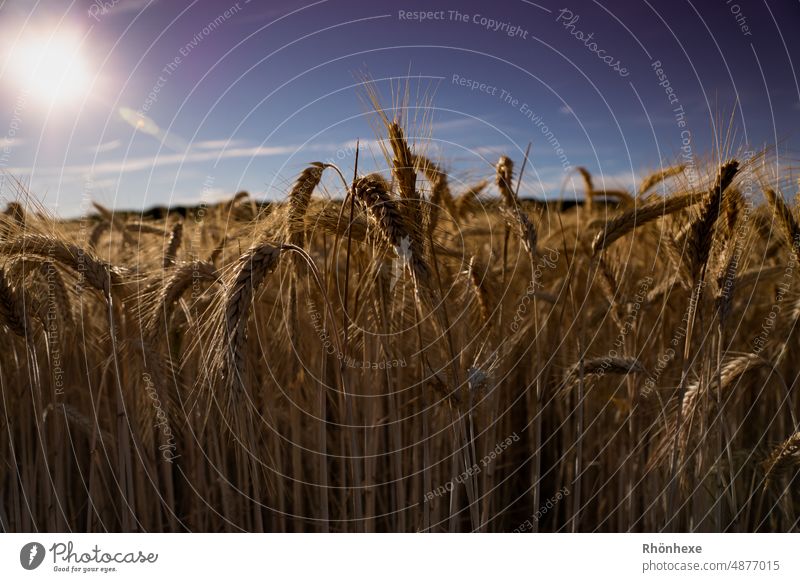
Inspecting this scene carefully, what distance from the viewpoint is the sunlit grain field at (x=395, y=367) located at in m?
2.04

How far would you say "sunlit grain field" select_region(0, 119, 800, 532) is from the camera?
2045 mm

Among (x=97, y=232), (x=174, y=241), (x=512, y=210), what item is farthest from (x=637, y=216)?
(x=97, y=232)

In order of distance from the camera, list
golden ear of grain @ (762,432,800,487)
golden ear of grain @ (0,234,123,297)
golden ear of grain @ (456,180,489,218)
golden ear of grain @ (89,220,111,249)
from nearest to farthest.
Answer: golden ear of grain @ (0,234,123,297), golden ear of grain @ (762,432,800,487), golden ear of grain @ (456,180,489,218), golden ear of grain @ (89,220,111,249)

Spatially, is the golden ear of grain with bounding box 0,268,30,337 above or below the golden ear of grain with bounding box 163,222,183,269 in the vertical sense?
below

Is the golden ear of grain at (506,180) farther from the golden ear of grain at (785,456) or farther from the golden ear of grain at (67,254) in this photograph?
the golden ear of grain at (67,254)

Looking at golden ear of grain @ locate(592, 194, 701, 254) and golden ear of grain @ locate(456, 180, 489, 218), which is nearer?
golden ear of grain @ locate(592, 194, 701, 254)

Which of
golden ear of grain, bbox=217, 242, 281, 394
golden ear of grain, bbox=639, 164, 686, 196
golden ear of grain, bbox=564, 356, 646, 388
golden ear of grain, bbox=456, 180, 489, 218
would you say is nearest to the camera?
golden ear of grain, bbox=217, 242, 281, 394

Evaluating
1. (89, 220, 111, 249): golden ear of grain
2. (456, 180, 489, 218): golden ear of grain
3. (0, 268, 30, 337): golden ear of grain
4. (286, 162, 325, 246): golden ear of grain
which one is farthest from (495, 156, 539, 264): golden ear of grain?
(89, 220, 111, 249): golden ear of grain

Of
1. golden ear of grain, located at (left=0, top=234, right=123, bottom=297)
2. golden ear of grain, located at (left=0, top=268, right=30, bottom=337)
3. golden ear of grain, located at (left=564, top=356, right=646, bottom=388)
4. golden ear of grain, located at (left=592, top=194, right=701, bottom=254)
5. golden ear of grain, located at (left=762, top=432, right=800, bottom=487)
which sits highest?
golden ear of grain, located at (left=592, top=194, right=701, bottom=254)

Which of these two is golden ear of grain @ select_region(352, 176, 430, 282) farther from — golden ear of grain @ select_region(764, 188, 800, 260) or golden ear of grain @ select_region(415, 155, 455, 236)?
golden ear of grain @ select_region(764, 188, 800, 260)

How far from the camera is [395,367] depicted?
261 cm

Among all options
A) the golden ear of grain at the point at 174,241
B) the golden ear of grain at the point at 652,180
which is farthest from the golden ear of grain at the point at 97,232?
the golden ear of grain at the point at 652,180
